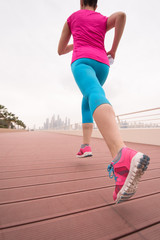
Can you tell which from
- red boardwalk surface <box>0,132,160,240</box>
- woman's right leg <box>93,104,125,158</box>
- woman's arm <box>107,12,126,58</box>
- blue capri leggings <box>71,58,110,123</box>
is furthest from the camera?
woman's arm <box>107,12,126,58</box>

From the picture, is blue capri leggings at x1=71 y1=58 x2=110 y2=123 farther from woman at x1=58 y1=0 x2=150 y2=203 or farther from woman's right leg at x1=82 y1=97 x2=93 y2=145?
woman's right leg at x1=82 y1=97 x2=93 y2=145

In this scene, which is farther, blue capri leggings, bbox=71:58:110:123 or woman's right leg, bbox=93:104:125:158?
blue capri leggings, bbox=71:58:110:123

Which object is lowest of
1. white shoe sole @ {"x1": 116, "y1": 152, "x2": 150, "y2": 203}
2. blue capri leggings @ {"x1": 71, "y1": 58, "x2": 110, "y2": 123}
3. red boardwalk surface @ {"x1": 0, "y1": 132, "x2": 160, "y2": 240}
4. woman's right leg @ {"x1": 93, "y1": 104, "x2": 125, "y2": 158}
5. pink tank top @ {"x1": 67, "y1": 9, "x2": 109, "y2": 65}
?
red boardwalk surface @ {"x1": 0, "y1": 132, "x2": 160, "y2": 240}

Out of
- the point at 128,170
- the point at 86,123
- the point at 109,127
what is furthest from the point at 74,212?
the point at 86,123

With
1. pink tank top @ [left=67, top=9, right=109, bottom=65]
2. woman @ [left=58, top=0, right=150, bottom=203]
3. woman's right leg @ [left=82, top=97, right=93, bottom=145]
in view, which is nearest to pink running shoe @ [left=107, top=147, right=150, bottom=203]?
woman @ [left=58, top=0, right=150, bottom=203]

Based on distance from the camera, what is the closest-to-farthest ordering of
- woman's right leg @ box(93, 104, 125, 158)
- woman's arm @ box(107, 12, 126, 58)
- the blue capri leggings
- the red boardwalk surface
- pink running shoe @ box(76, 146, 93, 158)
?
the red boardwalk surface < woman's right leg @ box(93, 104, 125, 158) < the blue capri leggings < woman's arm @ box(107, 12, 126, 58) < pink running shoe @ box(76, 146, 93, 158)

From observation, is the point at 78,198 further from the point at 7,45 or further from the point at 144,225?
the point at 7,45

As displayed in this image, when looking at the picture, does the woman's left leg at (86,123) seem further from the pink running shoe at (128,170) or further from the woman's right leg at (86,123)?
the pink running shoe at (128,170)

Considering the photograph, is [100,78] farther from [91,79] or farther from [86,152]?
[86,152]

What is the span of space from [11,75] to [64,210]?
26672 mm

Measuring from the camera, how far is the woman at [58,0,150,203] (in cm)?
45

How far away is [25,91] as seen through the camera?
29.8 metres

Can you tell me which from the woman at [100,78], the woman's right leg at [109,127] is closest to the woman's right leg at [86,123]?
the woman at [100,78]

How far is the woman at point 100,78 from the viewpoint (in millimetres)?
452
